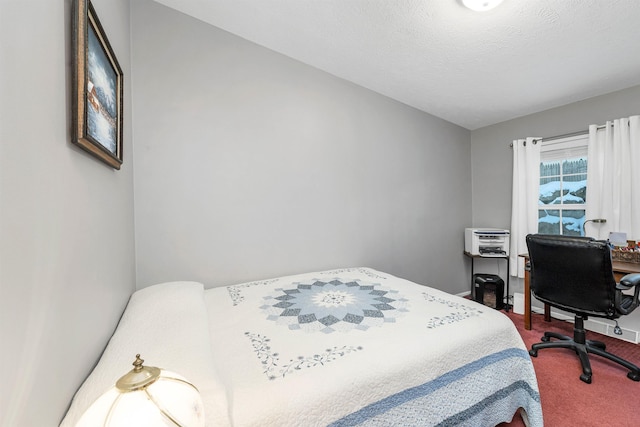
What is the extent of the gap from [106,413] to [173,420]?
14 cm

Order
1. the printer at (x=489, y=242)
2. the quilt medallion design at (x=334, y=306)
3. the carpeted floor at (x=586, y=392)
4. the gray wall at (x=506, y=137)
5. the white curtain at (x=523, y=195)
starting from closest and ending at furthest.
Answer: the quilt medallion design at (x=334, y=306), the carpeted floor at (x=586, y=392), the gray wall at (x=506, y=137), the white curtain at (x=523, y=195), the printer at (x=489, y=242)

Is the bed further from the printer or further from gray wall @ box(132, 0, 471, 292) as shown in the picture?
the printer

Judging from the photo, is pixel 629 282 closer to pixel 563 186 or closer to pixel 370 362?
pixel 563 186

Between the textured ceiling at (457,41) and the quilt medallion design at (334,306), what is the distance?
189 cm

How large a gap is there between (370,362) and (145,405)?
78cm

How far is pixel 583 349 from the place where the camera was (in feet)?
6.59

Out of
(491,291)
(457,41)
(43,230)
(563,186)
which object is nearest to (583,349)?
(491,291)

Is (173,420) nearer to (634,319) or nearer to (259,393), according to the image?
(259,393)

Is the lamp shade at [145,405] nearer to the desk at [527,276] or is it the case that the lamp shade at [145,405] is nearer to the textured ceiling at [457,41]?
the textured ceiling at [457,41]

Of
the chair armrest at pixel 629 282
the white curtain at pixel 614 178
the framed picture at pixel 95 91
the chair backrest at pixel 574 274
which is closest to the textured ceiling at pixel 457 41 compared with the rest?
the white curtain at pixel 614 178

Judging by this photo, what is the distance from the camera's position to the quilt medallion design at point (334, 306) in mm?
1412

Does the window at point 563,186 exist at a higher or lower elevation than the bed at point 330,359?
higher

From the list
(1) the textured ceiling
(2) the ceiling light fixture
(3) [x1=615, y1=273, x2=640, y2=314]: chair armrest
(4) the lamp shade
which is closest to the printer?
(3) [x1=615, y1=273, x2=640, y2=314]: chair armrest

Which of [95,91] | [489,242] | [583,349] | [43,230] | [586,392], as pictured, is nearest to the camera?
[43,230]
